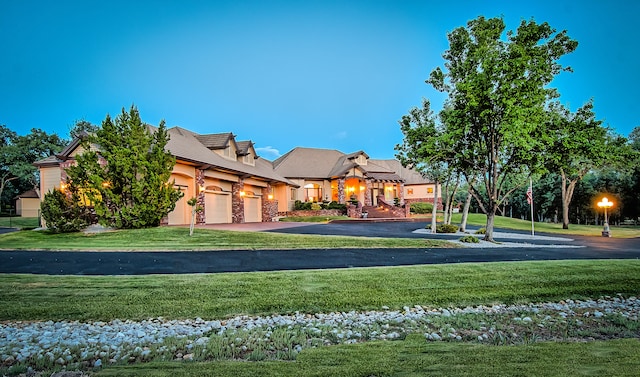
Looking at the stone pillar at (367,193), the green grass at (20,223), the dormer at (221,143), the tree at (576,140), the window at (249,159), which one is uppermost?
the dormer at (221,143)

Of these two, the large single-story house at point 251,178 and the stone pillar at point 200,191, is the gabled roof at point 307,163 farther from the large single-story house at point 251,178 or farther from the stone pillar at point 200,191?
the stone pillar at point 200,191

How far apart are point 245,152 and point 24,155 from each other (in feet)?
98.5

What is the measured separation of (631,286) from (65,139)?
52.8 meters

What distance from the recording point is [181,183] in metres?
18.2

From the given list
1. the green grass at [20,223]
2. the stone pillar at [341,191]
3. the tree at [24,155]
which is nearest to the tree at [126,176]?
the green grass at [20,223]

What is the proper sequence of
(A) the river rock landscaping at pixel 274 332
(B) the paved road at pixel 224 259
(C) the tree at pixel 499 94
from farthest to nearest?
(C) the tree at pixel 499 94
(B) the paved road at pixel 224 259
(A) the river rock landscaping at pixel 274 332

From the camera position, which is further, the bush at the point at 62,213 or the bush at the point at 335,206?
the bush at the point at 335,206

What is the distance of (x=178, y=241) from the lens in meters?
12.2

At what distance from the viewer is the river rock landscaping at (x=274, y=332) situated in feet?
10.8

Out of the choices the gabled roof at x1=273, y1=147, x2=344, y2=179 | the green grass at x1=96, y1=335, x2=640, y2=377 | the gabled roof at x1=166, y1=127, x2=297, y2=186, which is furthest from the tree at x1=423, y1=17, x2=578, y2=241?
the gabled roof at x1=273, y1=147, x2=344, y2=179

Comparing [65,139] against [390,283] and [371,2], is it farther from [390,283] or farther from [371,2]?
[390,283]

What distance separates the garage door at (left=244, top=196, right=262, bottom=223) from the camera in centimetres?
2561

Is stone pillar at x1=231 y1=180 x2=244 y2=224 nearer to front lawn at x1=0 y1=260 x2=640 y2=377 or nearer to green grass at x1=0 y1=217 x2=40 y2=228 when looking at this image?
green grass at x1=0 y1=217 x2=40 y2=228

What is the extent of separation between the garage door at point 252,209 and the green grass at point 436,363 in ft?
74.0
